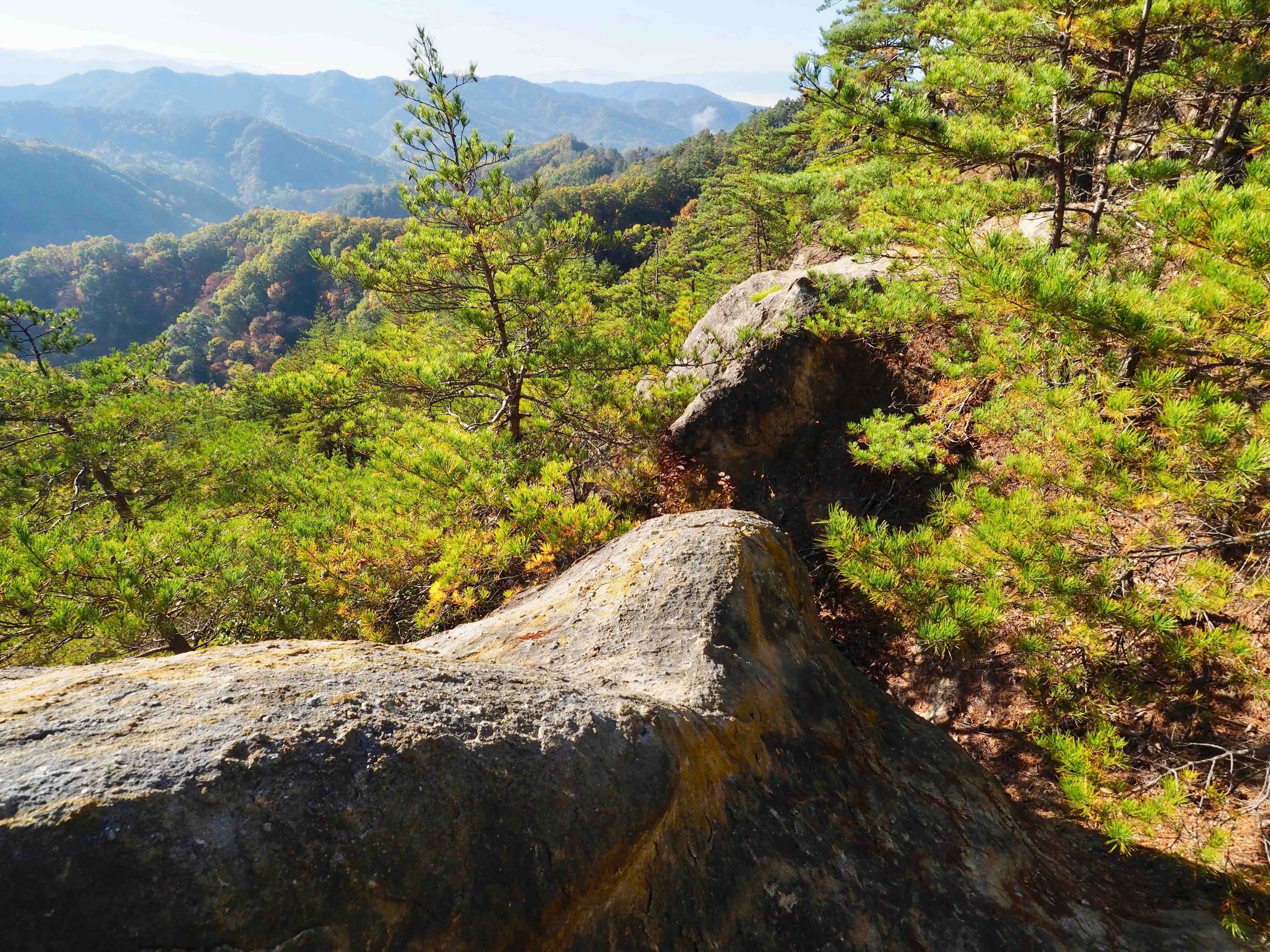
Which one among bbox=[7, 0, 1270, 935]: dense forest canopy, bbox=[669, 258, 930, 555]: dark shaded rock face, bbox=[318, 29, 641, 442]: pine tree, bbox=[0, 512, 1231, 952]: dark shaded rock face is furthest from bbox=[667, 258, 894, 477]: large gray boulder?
bbox=[0, 512, 1231, 952]: dark shaded rock face

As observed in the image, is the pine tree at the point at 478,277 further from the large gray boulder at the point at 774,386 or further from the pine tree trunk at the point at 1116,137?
the pine tree trunk at the point at 1116,137

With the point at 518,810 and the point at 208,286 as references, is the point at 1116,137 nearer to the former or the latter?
the point at 518,810

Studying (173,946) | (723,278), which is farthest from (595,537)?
(723,278)

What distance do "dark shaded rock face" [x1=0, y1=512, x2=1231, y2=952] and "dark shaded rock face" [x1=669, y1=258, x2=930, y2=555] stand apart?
4.60m

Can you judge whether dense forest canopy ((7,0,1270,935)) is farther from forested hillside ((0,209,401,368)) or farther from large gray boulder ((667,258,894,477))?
forested hillside ((0,209,401,368))

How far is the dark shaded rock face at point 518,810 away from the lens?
4.30 ft

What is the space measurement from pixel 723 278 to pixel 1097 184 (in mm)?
18269

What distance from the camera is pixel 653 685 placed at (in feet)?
9.14

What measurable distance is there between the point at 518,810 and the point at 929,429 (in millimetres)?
5292

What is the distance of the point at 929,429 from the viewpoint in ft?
18.3

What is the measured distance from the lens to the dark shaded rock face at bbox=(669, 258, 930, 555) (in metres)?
7.70

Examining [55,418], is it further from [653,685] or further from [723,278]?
[723,278]

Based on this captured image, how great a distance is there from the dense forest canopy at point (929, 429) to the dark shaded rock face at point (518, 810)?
128 cm

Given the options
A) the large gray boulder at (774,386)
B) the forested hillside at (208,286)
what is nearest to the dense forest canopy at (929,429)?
the large gray boulder at (774,386)
